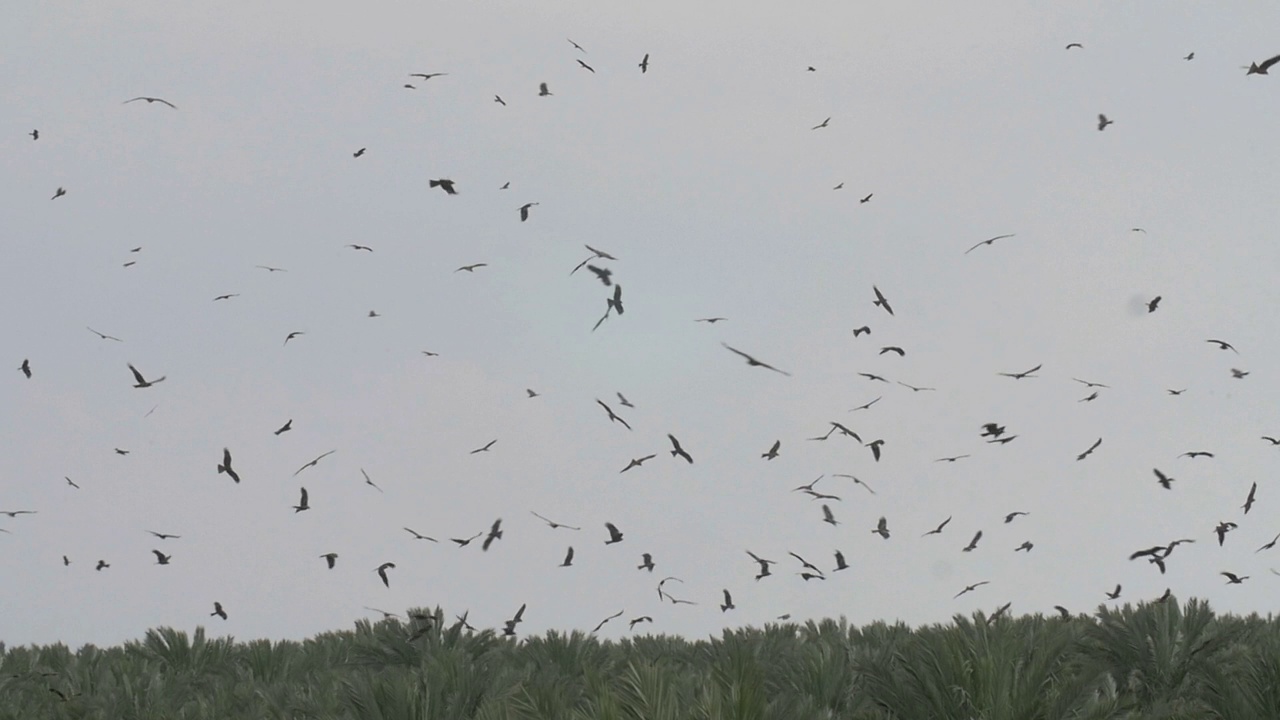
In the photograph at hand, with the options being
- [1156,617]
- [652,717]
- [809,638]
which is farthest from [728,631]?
[652,717]

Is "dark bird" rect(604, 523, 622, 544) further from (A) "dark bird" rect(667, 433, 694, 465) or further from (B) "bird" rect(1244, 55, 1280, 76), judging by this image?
(B) "bird" rect(1244, 55, 1280, 76)

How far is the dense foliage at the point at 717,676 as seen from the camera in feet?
35.2

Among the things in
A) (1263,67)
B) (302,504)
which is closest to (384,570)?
(302,504)

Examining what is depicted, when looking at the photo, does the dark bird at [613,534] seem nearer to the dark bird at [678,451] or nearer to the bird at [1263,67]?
the dark bird at [678,451]

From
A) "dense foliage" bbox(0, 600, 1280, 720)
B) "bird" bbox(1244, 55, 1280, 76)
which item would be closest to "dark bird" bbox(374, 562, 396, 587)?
"dense foliage" bbox(0, 600, 1280, 720)

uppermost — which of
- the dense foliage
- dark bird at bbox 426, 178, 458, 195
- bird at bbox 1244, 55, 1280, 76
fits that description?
bird at bbox 1244, 55, 1280, 76

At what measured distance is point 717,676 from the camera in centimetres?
1109

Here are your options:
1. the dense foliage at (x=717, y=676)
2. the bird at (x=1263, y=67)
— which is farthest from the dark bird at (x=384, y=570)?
the bird at (x=1263, y=67)

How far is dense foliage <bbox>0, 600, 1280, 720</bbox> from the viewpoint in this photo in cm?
1073

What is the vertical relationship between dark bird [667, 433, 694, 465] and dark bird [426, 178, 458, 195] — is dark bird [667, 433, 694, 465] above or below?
below

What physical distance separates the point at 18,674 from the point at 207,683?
11.3ft

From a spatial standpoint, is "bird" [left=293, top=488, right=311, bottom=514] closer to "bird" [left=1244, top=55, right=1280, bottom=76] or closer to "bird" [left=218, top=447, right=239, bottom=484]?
"bird" [left=218, top=447, right=239, bottom=484]

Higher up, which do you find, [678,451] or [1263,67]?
[1263,67]

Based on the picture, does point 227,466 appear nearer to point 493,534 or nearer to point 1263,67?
point 493,534
